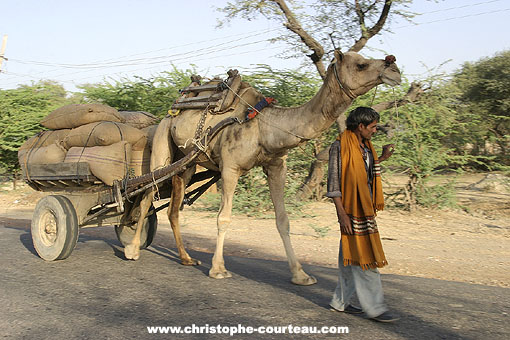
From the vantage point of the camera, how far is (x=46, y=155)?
7754 millimetres

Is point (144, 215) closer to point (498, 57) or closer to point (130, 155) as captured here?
point (130, 155)

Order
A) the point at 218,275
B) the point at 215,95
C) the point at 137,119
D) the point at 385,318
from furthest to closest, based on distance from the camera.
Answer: the point at 137,119, the point at 215,95, the point at 218,275, the point at 385,318

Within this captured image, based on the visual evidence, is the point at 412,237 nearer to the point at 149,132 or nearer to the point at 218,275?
the point at 218,275

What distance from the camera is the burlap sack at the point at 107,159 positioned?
7199 millimetres

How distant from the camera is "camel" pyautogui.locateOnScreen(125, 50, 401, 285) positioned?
5.17 m

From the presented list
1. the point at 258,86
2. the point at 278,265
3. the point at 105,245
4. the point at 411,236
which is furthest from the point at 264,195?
the point at 278,265

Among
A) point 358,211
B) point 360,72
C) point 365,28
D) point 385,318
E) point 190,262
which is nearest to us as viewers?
point 385,318

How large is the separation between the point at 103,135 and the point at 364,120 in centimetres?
425

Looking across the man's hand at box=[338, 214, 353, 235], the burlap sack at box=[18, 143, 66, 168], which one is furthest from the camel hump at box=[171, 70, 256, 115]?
the man's hand at box=[338, 214, 353, 235]

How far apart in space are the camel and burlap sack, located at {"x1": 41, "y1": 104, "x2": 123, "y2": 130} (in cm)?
113

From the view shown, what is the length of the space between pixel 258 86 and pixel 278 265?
917 cm

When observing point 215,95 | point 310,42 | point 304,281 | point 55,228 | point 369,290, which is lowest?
point 304,281

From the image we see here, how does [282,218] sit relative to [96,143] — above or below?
below

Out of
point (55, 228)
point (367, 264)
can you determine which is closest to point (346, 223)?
point (367, 264)
